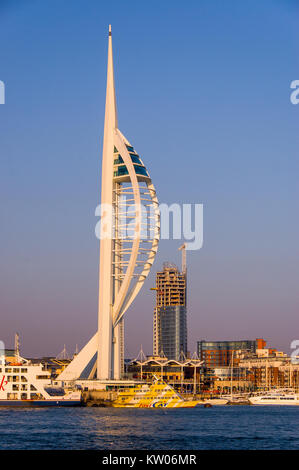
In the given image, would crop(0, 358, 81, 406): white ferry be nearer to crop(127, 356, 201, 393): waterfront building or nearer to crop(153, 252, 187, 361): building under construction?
crop(127, 356, 201, 393): waterfront building

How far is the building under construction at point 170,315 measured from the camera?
550 ft

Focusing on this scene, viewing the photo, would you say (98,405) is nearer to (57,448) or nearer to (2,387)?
(2,387)

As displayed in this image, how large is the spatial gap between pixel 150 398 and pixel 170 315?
103 metres

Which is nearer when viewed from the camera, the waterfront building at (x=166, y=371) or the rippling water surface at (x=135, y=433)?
the rippling water surface at (x=135, y=433)

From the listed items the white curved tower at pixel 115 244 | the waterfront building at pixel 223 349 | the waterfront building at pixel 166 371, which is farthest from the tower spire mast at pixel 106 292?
the waterfront building at pixel 223 349

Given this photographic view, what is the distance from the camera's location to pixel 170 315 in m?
172

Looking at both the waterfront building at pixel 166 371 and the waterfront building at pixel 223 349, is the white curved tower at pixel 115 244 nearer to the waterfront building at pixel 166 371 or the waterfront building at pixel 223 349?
the waterfront building at pixel 166 371

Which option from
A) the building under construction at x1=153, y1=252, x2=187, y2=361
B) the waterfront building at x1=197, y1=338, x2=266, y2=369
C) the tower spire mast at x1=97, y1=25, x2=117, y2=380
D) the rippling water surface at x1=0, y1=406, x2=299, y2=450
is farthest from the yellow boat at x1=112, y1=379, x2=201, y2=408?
the waterfront building at x1=197, y1=338, x2=266, y2=369

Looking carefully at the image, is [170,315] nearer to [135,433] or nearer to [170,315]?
[170,315]

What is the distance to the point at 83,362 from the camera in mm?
78875

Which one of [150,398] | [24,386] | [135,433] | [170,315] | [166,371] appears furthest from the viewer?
[170,315]

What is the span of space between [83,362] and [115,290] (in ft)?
25.0

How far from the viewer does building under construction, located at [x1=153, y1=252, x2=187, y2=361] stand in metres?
168

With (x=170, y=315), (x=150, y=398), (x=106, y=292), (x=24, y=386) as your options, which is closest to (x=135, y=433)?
(x=150, y=398)
